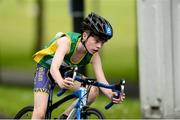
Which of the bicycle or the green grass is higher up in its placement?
the bicycle

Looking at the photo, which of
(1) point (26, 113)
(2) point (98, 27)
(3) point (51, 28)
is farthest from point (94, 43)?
(3) point (51, 28)

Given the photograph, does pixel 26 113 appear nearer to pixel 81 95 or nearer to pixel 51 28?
pixel 81 95

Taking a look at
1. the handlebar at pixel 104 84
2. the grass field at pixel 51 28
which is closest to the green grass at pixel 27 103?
the handlebar at pixel 104 84

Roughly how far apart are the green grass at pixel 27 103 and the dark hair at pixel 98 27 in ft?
9.41

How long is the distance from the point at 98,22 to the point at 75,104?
32.9 inches

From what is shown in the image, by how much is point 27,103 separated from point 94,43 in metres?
Answer: 7.84

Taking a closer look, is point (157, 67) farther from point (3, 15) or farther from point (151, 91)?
point (3, 15)

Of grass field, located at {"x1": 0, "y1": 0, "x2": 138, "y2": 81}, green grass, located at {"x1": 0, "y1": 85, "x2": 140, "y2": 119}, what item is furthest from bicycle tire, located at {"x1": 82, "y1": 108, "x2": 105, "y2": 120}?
grass field, located at {"x1": 0, "y1": 0, "x2": 138, "y2": 81}

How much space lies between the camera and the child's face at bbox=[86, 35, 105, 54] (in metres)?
6.79

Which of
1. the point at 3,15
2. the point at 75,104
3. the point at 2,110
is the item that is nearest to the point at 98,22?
the point at 75,104

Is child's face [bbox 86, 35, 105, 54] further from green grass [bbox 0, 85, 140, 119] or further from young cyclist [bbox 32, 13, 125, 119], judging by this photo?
green grass [bbox 0, 85, 140, 119]

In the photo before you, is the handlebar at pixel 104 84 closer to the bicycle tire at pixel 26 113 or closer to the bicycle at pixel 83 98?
the bicycle at pixel 83 98

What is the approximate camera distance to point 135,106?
14.3m

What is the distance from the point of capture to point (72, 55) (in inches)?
279
